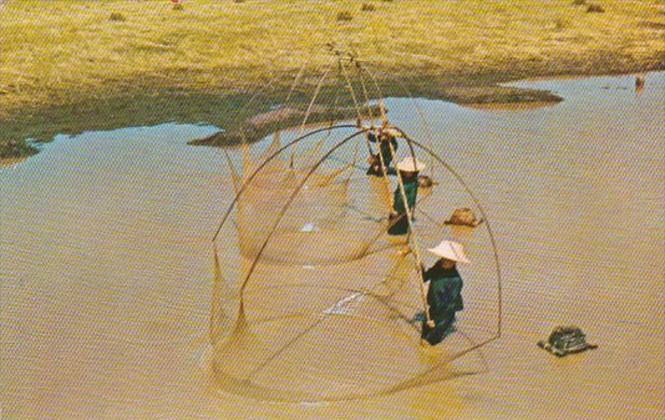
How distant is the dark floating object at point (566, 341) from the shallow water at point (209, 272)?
6 centimetres

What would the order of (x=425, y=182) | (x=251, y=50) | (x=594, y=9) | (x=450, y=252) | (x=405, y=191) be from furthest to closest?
(x=594, y=9)
(x=251, y=50)
(x=425, y=182)
(x=405, y=191)
(x=450, y=252)

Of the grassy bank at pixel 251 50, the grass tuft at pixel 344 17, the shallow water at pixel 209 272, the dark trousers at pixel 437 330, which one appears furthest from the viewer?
the grass tuft at pixel 344 17

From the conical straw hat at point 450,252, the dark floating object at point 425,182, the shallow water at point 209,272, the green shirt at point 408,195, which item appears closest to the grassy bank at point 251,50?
the shallow water at point 209,272

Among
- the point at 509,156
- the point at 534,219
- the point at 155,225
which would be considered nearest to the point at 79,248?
the point at 155,225

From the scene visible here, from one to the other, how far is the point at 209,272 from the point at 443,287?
2477 mm

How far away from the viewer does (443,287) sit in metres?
5.38

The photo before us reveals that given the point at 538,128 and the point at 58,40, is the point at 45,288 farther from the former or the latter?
the point at 58,40

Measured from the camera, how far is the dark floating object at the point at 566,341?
546cm

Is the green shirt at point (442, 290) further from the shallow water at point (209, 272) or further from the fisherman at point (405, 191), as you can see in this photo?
the fisherman at point (405, 191)

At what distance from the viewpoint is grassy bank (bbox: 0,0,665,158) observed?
44.0 feet

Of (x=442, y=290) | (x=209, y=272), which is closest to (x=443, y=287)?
(x=442, y=290)

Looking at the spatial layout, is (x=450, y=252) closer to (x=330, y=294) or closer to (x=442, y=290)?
(x=442, y=290)

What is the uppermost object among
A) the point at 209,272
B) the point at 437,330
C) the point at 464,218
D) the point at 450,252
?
the point at 450,252

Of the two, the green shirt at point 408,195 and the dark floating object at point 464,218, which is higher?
the green shirt at point 408,195
